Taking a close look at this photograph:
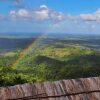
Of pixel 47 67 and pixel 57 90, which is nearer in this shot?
pixel 57 90

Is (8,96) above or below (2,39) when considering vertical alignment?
above

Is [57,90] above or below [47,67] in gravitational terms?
above

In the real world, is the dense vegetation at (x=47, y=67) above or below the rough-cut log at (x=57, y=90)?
below

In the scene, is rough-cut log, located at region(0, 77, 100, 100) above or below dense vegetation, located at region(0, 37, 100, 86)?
above

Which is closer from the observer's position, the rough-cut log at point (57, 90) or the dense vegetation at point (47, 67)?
the rough-cut log at point (57, 90)

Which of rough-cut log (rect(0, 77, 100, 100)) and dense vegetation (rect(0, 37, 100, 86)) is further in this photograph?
dense vegetation (rect(0, 37, 100, 86))

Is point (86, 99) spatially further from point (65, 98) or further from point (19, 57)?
point (19, 57)

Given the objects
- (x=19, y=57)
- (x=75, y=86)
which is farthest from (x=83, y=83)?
(x=19, y=57)

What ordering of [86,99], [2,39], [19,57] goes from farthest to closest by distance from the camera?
[2,39]
[19,57]
[86,99]
